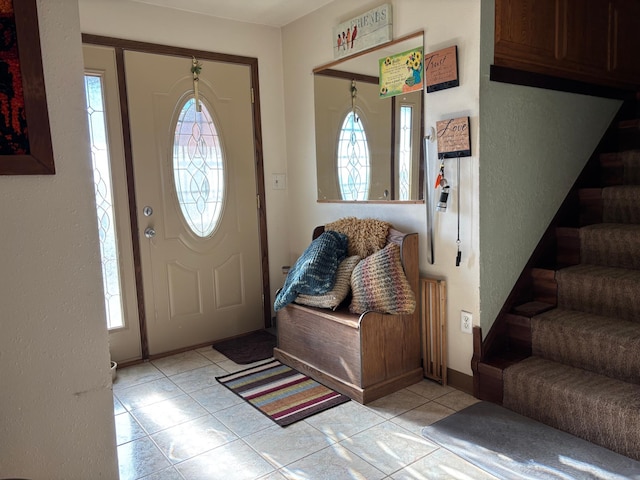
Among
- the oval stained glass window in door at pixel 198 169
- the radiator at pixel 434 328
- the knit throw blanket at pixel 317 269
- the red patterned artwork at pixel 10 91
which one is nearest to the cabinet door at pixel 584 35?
the radiator at pixel 434 328

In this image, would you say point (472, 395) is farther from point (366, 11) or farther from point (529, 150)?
point (366, 11)

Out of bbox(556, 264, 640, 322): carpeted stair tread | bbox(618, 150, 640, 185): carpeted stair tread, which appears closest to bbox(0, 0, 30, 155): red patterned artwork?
bbox(556, 264, 640, 322): carpeted stair tread

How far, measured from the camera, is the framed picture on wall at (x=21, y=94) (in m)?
1.37

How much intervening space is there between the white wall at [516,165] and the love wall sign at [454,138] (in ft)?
0.25

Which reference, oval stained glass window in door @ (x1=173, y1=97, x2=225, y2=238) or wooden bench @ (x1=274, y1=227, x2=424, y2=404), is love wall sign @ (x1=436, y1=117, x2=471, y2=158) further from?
oval stained glass window in door @ (x1=173, y1=97, x2=225, y2=238)

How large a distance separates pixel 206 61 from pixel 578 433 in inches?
124

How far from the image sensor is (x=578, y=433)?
212cm

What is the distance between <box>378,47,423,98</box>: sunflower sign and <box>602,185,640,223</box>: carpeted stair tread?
1347mm

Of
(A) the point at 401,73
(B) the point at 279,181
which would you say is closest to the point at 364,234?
(A) the point at 401,73

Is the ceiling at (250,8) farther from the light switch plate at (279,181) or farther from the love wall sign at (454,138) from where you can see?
the love wall sign at (454,138)

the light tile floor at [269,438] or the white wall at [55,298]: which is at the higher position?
the white wall at [55,298]

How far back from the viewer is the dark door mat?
329 cm

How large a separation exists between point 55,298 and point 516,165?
2291 mm

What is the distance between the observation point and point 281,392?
8.98 ft
